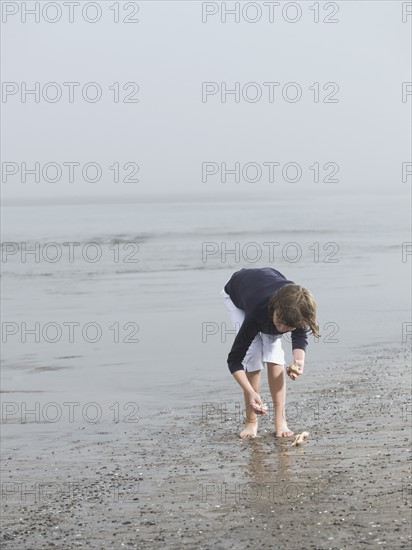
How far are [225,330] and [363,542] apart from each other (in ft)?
25.7

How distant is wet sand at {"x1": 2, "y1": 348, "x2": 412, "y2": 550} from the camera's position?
5.06 m

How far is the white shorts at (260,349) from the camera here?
697 centimetres

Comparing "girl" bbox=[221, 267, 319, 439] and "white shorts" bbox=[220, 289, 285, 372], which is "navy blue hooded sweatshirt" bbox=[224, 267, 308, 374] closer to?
"girl" bbox=[221, 267, 319, 439]

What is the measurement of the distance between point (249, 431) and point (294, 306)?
1207mm

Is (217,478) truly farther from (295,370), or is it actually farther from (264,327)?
(264,327)

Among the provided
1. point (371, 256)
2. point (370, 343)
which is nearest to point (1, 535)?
point (370, 343)

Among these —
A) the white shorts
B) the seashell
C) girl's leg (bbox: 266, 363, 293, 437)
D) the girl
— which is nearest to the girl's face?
the girl

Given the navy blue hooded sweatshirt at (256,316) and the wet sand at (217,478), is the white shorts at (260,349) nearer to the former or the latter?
the navy blue hooded sweatshirt at (256,316)

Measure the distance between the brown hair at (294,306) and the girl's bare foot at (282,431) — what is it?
96 cm

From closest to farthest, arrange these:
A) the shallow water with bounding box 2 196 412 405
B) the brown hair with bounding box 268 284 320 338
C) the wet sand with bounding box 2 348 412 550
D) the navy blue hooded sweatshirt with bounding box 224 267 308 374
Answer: the wet sand with bounding box 2 348 412 550 < the brown hair with bounding box 268 284 320 338 < the navy blue hooded sweatshirt with bounding box 224 267 308 374 < the shallow water with bounding box 2 196 412 405

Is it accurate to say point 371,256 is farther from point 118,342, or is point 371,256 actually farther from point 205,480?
point 205,480

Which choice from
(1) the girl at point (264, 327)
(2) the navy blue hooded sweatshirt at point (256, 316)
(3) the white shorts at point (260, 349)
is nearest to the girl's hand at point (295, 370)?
(1) the girl at point (264, 327)

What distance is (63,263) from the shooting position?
25891mm

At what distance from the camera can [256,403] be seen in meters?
6.55
